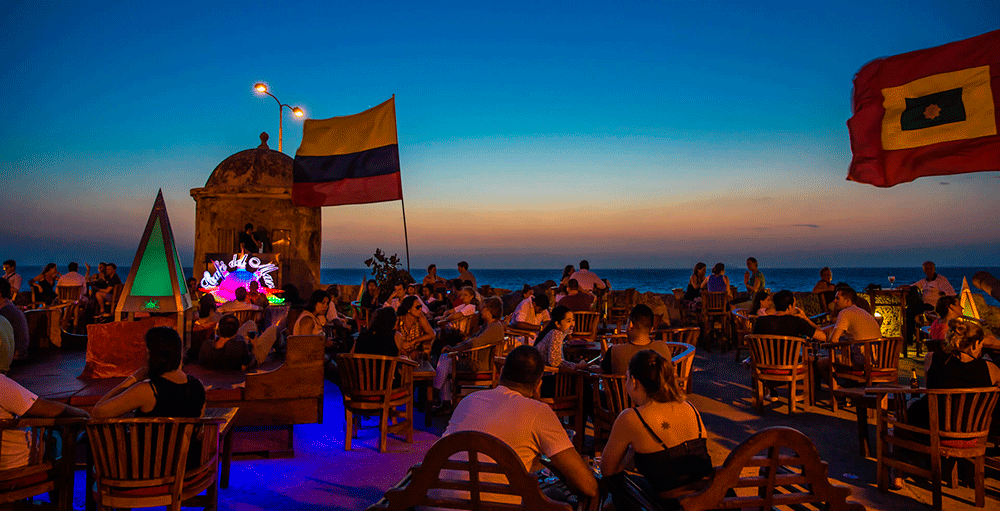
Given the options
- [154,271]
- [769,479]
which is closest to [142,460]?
[154,271]

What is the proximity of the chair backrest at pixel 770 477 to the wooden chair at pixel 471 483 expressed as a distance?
22.8 inches

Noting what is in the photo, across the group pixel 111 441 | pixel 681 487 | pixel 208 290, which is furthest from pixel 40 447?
pixel 208 290

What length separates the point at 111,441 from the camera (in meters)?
2.80

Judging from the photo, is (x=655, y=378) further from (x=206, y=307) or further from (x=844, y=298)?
(x=206, y=307)

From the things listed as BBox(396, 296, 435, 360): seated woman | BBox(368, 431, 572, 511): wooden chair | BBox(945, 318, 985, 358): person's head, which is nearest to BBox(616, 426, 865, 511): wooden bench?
BBox(368, 431, 572, 511): wooden chair

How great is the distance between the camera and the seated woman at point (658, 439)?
2383 mm

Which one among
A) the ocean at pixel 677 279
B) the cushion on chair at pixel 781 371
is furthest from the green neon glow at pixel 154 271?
the ocean at pixel 677 279

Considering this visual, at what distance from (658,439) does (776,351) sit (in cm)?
423

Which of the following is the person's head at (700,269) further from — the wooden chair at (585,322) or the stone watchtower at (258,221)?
the stone watchtower at (258,221)

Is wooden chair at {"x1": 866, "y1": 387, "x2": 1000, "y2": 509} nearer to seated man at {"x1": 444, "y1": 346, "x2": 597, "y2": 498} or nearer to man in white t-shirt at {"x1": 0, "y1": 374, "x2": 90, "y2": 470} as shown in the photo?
seated man at {"x1": 444, "y1": 346, "x2": 597, "y2": 498}

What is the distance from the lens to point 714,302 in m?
10.4

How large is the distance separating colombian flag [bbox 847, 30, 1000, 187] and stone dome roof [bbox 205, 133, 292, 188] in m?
11.0

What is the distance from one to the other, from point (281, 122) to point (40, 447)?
11.6m

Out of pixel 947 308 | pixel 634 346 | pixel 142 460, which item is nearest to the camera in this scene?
pixel 142 460
